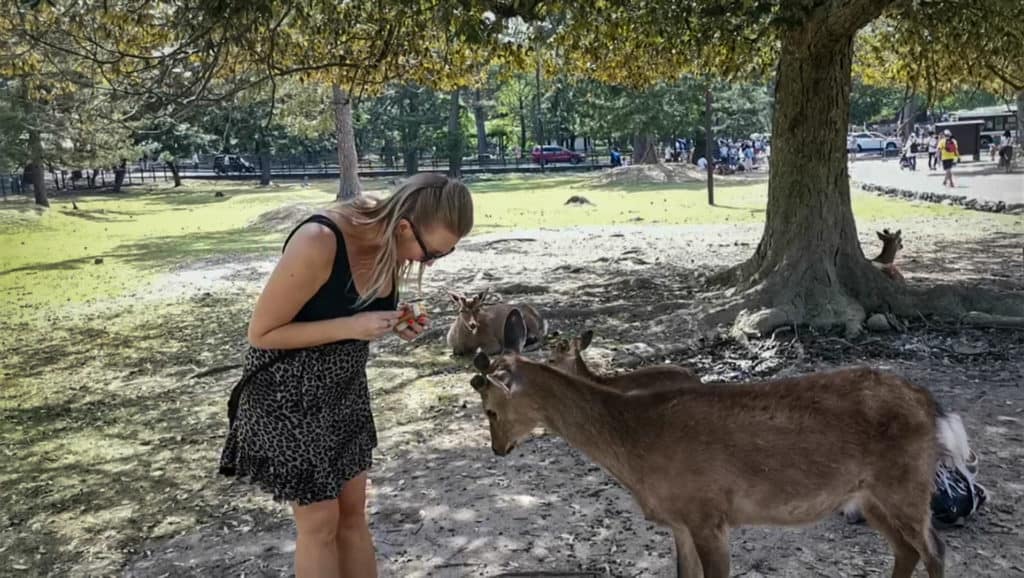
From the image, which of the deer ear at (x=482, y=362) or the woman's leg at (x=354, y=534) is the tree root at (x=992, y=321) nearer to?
the deer ear at (x=482, y=362)

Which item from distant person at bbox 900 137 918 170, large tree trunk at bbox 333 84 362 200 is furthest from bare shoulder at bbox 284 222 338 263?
distant person at bbox 900 137 918 170

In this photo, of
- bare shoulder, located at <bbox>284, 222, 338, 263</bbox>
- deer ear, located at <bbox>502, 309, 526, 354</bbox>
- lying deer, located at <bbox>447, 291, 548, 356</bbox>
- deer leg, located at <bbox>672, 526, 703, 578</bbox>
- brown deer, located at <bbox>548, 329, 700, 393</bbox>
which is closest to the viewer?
bare shoulder, located at <bbox>284, 222, 338, 263</bbox>

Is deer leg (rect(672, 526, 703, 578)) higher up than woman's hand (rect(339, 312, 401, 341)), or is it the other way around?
woman's hand (rect(339, 312, 401, 341))

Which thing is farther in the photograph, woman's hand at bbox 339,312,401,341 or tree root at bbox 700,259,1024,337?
tree root at bbox 700,259,1024,337

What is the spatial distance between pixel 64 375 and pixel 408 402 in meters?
4.00

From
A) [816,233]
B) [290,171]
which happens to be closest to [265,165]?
[290,171]

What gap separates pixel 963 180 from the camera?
2641 cm

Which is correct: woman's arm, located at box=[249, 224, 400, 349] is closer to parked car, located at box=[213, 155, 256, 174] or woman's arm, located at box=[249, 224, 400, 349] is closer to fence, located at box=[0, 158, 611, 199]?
fence, located at box=[0, 158, 611, 199]

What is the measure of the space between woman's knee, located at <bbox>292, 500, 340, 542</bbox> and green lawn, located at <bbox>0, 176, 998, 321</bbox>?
36.7ft

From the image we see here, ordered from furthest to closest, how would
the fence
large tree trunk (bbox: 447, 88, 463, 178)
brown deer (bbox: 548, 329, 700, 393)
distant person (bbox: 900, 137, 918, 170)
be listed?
the fence < large tree trunk (bbox: 447, 88, 463, 178) < distant person (bbox: 900, 137, 918, 170) < brown deer (bbox: 548, 329, 700, 393)

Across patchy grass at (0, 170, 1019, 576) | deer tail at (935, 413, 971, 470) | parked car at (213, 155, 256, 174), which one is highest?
parked car at (213, 155, 256, 174)

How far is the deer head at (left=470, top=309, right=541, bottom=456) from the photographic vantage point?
3.85 meters

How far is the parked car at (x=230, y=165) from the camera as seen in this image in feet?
172

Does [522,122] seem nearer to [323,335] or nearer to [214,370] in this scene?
[214,370]
